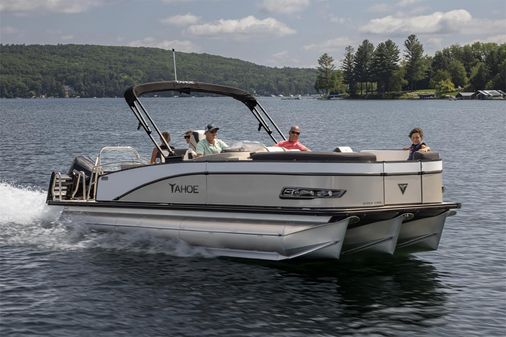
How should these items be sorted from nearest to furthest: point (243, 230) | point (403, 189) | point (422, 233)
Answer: point (403, 189), point (243, 230), point (422, 233)

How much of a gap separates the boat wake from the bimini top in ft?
7.65

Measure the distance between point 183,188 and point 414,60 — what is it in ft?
618

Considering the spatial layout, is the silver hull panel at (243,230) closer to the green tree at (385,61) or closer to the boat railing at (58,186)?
the boat railing at (58,186)

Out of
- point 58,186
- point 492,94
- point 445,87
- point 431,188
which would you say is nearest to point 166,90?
point 58,186

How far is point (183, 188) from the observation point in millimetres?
12062

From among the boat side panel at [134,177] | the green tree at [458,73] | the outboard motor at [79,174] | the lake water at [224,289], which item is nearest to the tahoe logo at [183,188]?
the boat side panel at [134,177]

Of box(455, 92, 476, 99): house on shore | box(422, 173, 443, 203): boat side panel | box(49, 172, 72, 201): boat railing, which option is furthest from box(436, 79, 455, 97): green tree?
box(422, 173, 443, 203): boat side panel

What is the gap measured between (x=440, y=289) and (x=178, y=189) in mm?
4239

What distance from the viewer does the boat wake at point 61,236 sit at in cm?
1251

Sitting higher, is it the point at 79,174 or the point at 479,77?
the point at 479,77

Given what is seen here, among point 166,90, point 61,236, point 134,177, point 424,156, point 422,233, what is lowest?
point 61,236

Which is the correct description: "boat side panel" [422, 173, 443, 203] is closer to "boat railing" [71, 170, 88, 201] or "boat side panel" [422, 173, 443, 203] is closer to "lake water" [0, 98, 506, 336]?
"lake water" [0, 98, 506, 336]

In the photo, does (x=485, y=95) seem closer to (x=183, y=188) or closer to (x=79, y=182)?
(x=79, y=182)

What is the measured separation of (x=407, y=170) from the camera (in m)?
11.0
